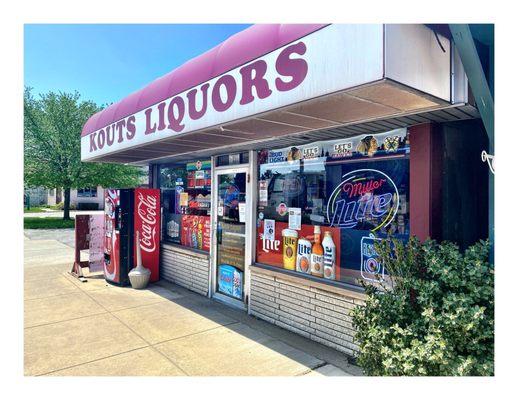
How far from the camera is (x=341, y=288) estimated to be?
3805mm

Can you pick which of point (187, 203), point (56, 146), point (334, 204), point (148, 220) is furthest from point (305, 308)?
point (56, 146)

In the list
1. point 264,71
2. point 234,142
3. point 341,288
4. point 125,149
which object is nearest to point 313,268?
point 341,288

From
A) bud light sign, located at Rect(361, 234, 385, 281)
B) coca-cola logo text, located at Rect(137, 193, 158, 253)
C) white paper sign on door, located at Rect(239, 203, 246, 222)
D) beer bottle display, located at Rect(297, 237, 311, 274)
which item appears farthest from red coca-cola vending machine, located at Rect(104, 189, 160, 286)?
bud light sign, located at Rect(361, 234, 385, 281)

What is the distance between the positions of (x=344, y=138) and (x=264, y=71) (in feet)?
4.85

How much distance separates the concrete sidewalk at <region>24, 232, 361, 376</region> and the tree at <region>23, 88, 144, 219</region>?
48.0ft

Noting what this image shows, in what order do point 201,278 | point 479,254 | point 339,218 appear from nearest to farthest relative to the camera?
1. point 479,254
2. point 339,218
3. point 201,278

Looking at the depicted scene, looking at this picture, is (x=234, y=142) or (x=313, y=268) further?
(x=234, y=142)

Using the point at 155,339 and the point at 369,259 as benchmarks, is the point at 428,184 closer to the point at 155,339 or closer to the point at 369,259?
the point at 369,259

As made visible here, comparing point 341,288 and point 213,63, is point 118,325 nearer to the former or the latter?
point 341,288

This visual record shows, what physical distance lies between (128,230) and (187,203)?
1.21 meters

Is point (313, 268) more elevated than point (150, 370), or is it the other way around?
point (313, 268)

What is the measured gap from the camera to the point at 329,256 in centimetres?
414

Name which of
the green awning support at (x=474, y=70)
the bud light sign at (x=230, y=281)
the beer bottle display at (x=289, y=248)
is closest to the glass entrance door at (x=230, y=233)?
the bud light sign at (x=230, y=281)

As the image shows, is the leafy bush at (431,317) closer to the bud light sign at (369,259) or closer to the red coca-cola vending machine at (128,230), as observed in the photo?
the bud light sign at (369,259)
